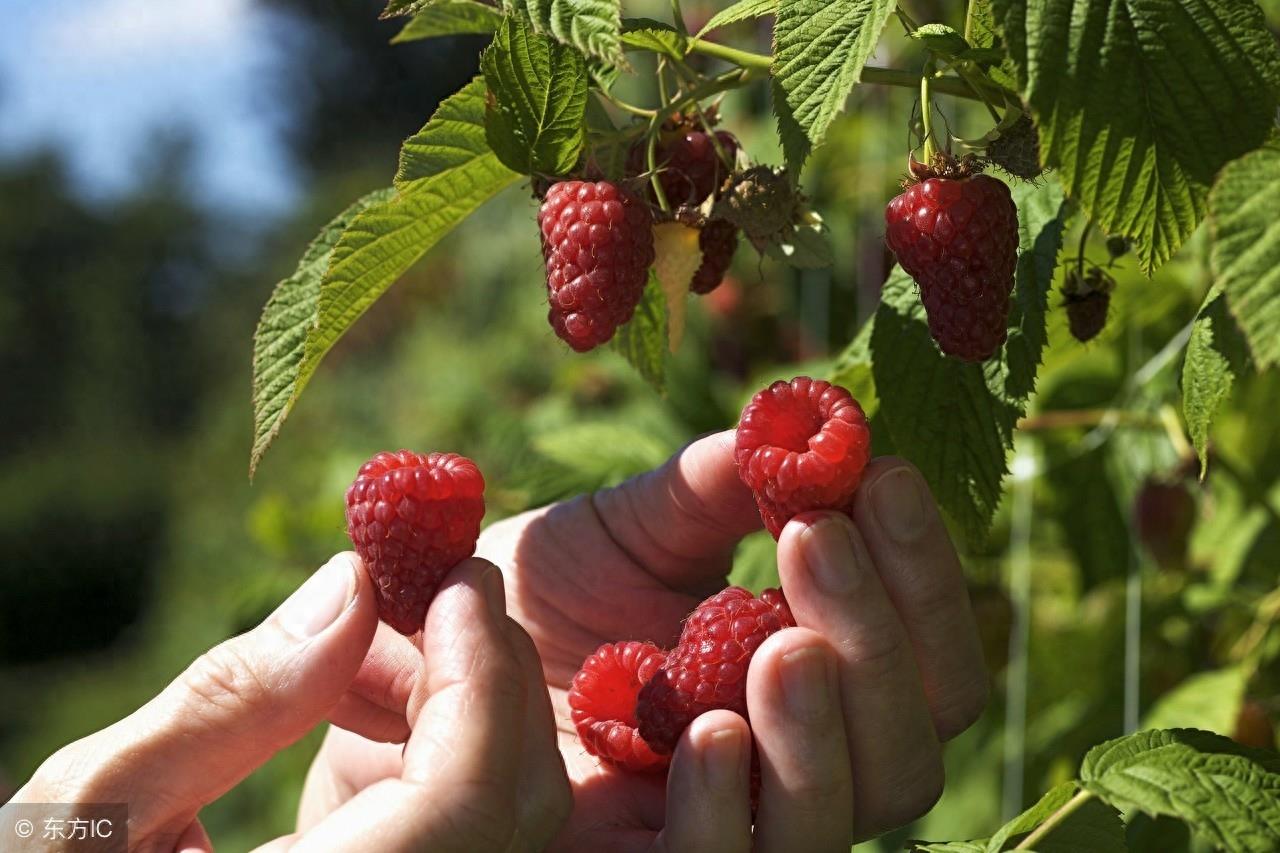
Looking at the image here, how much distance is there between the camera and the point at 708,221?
2.92ft

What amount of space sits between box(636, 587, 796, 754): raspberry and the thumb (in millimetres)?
200

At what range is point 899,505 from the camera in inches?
31.5

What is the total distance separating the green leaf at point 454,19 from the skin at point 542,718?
0.38m

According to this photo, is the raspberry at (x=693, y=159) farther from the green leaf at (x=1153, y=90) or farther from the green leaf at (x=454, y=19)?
the green leaf at (x=1153, y=90)

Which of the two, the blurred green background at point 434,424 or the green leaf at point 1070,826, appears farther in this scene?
the blurred green background at point 434,424

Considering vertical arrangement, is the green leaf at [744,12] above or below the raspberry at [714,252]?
above

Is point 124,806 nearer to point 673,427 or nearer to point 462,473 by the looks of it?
point 462,473

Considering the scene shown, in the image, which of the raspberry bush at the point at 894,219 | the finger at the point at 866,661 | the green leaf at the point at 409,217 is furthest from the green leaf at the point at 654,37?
the finger at the point at 866,661

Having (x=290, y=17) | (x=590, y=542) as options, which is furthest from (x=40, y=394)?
(x=590, y=542)

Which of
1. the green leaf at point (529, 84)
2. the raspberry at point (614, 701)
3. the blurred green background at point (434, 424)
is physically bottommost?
the blurred green background at point (434, 424)

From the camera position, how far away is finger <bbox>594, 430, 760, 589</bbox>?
1.00 metres

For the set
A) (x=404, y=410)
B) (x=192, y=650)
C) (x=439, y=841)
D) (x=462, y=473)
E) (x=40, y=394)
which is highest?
(x=462, y=473)

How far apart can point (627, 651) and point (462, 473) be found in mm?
202

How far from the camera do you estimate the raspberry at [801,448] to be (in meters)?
0.80
